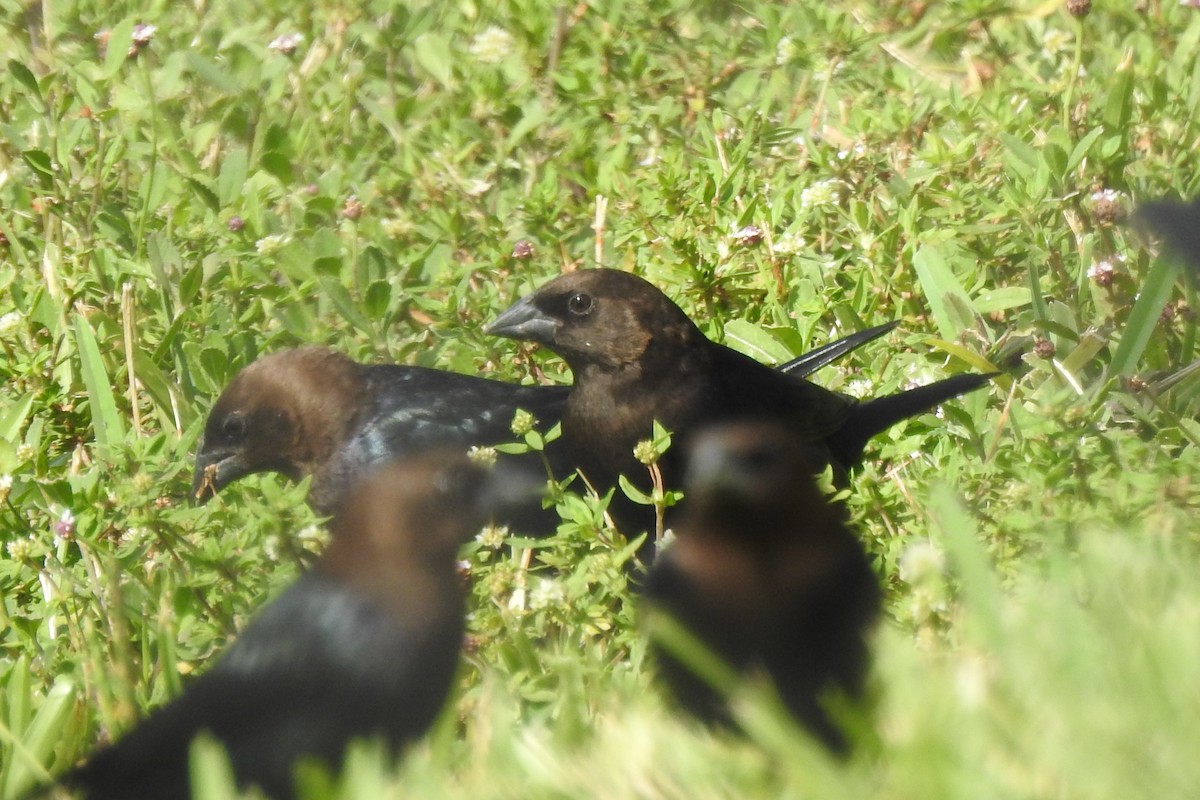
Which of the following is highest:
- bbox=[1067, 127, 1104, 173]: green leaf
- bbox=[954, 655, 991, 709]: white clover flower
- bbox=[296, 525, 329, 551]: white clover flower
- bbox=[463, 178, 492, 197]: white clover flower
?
bbox=[954, 655, 991, 709]: white clover flower

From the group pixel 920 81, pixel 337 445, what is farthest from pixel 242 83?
pixel 920 81

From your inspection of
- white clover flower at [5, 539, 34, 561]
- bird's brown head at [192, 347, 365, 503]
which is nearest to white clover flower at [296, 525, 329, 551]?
white clover flower at [5, 539, 34, 561]

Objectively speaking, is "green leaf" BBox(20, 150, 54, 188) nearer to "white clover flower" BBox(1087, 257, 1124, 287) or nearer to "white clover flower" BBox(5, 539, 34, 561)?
"white clover flower" BBox(5, 539, 34, 561)

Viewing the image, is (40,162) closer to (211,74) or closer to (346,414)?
(346,414)

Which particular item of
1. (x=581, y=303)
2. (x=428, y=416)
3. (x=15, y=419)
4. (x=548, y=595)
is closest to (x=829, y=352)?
(x=581, y=303)

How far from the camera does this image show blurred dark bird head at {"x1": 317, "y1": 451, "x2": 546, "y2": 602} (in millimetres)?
2891

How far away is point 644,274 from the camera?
15.4ft

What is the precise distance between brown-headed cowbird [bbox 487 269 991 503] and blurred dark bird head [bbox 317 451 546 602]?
0.67 meters

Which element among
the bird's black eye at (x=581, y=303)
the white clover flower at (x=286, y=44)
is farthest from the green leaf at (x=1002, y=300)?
the white clover flower at (x=286, y=44)

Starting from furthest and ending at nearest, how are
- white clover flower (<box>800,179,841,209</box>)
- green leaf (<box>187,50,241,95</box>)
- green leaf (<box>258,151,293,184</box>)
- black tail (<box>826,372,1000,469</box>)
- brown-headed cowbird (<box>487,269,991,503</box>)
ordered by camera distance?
1. green leaf (<box>187,50,241,95</box>)
2. green leaf (<box>258,151,293,184</box>)
3. white clover flower (<box>800,179,841,209</box>)
4. brown-headed cowbird (<box>487,269,991,503</box>)
5. black tail (<box>826,372,1000,469</box>)

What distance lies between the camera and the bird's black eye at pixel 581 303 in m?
4.00

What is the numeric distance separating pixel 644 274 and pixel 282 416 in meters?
1.17

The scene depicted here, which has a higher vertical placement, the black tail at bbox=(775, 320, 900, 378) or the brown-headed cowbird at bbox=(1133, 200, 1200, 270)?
the brown-headed cowbird at bbox=(1133, 200, 1200, 270)

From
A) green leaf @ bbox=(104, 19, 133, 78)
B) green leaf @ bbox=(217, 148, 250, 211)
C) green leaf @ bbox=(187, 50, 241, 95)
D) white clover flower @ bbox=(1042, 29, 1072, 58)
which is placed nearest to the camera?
green leaf @ bbox=(217, 148, 250, 211)
